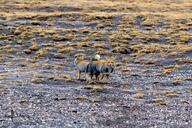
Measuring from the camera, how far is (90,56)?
5019 centimetres

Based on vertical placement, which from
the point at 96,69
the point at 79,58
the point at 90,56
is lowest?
the point at 90,56

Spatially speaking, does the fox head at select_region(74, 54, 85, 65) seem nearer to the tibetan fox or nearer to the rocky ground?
the rocky ground

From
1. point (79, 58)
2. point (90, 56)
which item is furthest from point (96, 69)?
point (90, 56)

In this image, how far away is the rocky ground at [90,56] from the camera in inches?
1047

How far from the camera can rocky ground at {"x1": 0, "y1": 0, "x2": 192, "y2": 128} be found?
26594 millimetres

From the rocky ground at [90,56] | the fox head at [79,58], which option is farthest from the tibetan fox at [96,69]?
the fox head at [79,58]

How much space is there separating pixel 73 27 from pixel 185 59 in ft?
77.0

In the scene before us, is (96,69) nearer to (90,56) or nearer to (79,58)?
(79,58)

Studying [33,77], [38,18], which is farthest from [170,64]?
[38,18]

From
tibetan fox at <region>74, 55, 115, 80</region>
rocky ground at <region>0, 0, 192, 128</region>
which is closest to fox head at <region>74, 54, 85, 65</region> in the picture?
rocky ground at <region>0, 0, 192, 128</region>

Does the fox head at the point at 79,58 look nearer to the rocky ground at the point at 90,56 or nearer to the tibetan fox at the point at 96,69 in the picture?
the rocky ground at the point at 90,56

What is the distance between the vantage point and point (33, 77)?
122 feet

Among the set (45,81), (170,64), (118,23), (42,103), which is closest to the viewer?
(42,103)

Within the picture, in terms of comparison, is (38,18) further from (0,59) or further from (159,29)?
(0,59)
